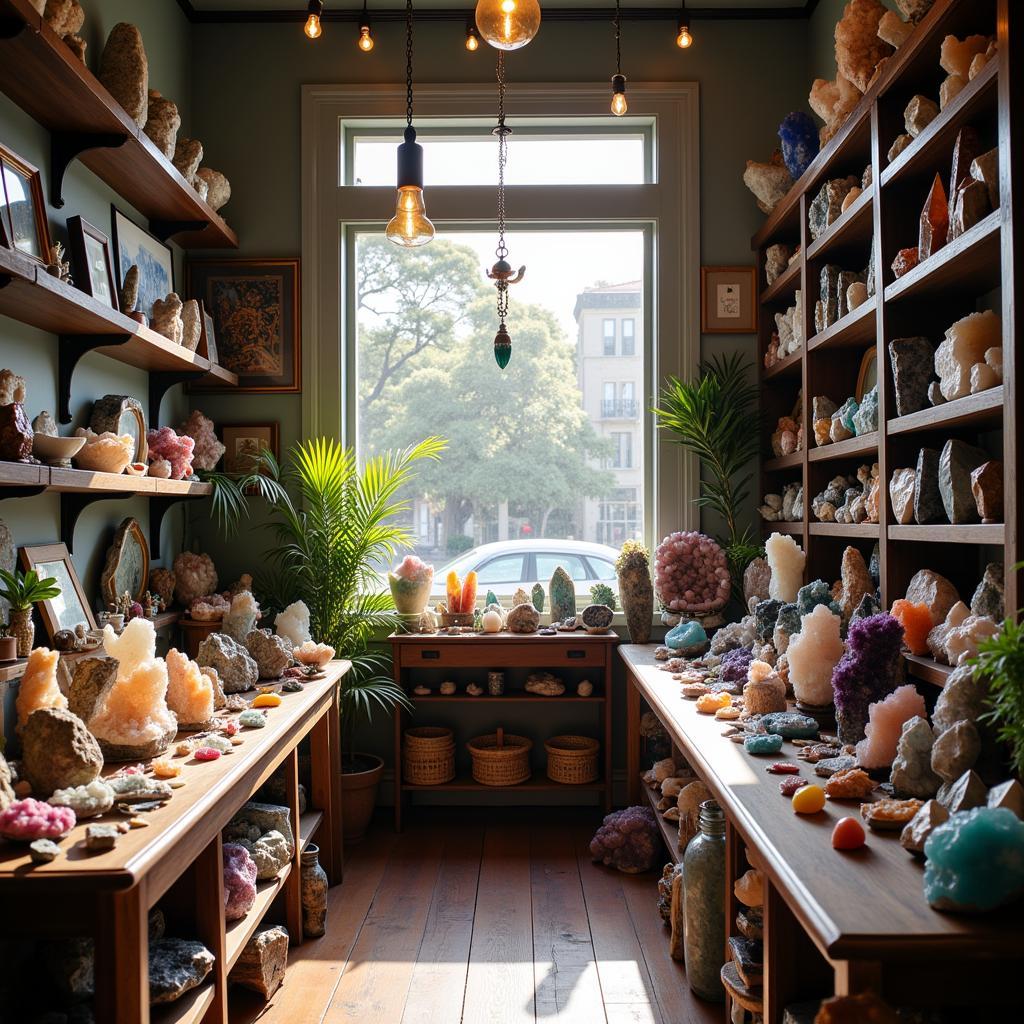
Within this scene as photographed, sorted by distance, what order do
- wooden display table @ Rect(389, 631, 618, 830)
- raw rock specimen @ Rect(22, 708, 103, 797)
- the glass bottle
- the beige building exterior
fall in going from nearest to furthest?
raw rock specimen @ Rect(22, 708, 103, 797) → the glass bottle → wooden display table @ Rect(389, 631, 618, 830) → the beige building exterior

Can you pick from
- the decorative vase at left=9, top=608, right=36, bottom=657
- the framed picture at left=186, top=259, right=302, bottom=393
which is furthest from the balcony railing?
the decorative vase at left=9, top=608, right=36, bottom=657

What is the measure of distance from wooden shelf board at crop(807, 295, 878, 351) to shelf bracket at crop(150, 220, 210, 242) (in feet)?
8.69

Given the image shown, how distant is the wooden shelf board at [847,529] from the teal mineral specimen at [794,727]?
2.40 ft

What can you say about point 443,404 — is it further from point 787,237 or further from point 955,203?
point 955,203

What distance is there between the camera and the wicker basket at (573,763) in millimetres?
4145

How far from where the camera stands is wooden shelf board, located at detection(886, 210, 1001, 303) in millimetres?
2100

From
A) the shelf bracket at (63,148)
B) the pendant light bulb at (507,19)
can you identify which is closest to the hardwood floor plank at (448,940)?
the pendant light bulb at (507,19)

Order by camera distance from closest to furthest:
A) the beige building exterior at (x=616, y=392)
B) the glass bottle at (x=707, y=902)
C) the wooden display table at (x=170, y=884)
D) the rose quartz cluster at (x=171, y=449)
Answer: the wooden display table at (x=170, y=884), the glass bottle at (x=707, y=902), the rose quartz cluster at (x=171, y=449), the beige building exterior at (x=616, y=392)

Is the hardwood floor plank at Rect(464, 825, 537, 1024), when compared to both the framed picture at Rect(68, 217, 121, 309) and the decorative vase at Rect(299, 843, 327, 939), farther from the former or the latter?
the framed picture at Rect(68, 217, 121, 309)

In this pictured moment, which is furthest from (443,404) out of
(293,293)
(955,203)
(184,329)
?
(955,203)

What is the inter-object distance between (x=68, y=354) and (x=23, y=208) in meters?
0.54

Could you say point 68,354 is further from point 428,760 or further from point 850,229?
point 850,229

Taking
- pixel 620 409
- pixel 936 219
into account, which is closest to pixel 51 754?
pixel 936 219

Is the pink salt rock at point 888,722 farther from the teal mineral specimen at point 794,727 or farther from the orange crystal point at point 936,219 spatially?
the orange crystal point at point 936,219
